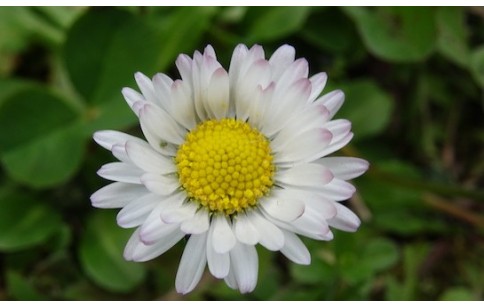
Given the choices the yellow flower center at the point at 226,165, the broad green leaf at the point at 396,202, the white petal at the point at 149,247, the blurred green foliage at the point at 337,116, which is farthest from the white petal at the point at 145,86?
the broad green leaf at the point at 396,202

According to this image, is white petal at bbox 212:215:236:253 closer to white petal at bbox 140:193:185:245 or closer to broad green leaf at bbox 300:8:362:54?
white petal at bbox 140:193:185:245

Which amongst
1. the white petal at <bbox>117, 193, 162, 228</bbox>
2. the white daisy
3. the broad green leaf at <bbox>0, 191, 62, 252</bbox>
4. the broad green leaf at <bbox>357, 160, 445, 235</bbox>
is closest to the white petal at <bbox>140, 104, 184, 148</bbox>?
the white daisy

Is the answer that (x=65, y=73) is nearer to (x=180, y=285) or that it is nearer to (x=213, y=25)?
(x=213, y=25)

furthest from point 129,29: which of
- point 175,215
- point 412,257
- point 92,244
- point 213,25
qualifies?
point 412,257

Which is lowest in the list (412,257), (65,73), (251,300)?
(412,257)

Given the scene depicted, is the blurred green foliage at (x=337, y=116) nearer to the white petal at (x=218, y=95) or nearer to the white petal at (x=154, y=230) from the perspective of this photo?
the white petal at (x=218, y=95)
